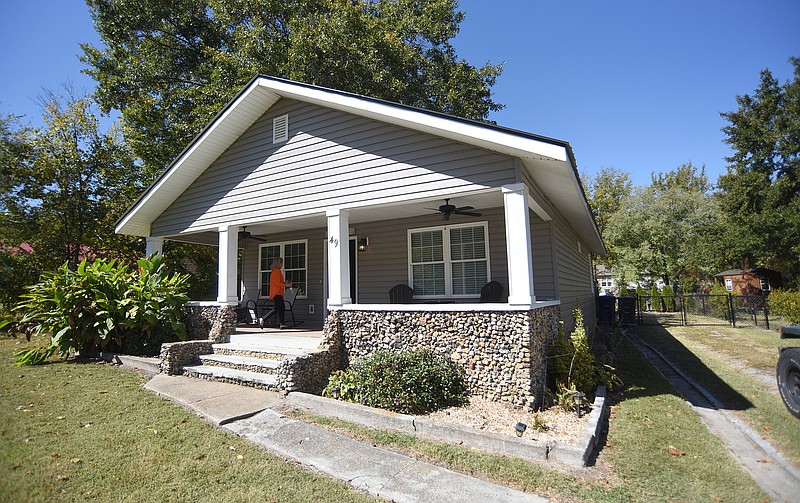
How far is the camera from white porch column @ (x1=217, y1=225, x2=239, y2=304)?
9047mm

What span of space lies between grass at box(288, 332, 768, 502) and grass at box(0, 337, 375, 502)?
3.76ft

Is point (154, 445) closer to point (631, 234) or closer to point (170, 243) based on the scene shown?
point (170, 243)

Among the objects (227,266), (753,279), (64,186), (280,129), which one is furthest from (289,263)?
(753,279)

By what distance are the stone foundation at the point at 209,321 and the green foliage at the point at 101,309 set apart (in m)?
0.42

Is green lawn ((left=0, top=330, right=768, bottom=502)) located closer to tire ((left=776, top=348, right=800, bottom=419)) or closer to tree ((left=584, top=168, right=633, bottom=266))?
tire ((left=776, top=348, right=800, bottom=419))

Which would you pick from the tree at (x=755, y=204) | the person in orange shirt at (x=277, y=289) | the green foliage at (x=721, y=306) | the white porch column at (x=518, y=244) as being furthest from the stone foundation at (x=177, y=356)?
the green foliage at (x=721, y=306)

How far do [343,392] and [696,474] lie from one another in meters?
4.25

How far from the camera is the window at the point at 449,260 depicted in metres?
8.77

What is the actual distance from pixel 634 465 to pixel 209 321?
332 inches

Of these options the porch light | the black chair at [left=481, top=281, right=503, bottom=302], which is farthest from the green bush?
the black chair at [left=481, top=281, right=503, bottom=302]

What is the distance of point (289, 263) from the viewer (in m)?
11.6

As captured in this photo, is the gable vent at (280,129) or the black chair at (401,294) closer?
the gable vent at (280,129)

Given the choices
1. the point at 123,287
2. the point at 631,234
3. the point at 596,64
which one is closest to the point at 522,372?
the point at 596,64

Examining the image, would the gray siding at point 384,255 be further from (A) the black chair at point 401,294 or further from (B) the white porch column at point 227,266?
(B) the white porch column at point 227,266
